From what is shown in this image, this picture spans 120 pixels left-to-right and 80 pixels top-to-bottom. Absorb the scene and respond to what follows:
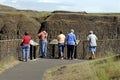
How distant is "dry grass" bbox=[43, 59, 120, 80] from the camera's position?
17.3 meters

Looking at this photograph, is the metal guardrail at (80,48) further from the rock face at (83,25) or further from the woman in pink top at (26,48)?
the rock face at (83,25)

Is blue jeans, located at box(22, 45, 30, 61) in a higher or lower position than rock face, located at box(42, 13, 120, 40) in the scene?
higher

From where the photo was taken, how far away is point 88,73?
62.7 feet

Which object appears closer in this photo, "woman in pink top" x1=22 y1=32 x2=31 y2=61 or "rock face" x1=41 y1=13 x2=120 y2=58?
"woman in pink top" x1=22 y1=32 x2=31 y2=61

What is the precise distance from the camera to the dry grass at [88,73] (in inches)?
680

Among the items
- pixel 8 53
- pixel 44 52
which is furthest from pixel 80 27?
pixel 8 53

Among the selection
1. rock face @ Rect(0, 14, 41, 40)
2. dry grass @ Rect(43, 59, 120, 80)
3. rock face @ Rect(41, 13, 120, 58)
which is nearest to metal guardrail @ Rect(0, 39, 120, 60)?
dry grass @ Rect(43, 59, 120, 80)

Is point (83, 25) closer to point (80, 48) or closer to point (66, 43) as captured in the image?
point (80, 48)

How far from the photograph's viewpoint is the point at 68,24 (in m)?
65.1

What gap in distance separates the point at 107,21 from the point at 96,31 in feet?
11.3

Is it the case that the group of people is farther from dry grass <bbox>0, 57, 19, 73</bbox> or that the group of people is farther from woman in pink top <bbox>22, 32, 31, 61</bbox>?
dry grass <bbox>0, 57, 19, 73</bbox>

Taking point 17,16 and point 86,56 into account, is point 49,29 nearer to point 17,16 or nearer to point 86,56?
point 17,16

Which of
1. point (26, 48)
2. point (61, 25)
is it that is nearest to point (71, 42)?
point (26, 48)

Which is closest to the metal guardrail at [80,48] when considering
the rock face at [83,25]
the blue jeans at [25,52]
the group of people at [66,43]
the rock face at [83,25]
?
the blue jeans at [25,52]
